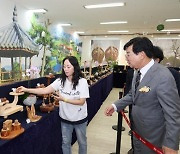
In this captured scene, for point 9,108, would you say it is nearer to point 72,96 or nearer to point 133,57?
point 72,96

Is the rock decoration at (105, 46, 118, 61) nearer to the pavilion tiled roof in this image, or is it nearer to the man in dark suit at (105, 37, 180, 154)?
the pavilion tiled roof

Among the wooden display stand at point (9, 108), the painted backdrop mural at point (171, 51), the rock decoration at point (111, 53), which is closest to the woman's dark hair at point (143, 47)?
the wooden display stand at point (9, 108)

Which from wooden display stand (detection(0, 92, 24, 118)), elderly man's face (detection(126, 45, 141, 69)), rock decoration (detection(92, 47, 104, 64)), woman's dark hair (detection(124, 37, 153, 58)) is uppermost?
rock decoration (detection(92, 47, 104, 64))

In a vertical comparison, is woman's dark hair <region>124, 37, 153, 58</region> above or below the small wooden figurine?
above

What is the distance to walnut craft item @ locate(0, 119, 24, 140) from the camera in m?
1.36

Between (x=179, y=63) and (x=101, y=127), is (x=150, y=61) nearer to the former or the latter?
(x=101, y=127)

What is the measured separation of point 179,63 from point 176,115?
10.2 meters

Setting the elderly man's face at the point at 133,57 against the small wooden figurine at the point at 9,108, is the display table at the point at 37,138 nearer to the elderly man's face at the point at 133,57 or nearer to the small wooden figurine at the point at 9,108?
the small wooden figurine at the point at 9,108

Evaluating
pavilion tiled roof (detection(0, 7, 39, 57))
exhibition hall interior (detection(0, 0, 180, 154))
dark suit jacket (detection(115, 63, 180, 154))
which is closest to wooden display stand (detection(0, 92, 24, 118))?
exhibition hall interior (detection(0, 0, 180, 154))

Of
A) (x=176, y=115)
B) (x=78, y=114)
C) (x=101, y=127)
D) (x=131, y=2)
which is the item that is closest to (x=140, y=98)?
(x=176, y=115)

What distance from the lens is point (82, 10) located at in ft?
18.5

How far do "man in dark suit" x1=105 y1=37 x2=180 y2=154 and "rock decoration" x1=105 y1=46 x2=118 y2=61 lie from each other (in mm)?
10157

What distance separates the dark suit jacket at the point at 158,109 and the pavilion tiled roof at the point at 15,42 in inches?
191

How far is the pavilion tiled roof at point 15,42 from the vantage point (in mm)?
5066
